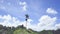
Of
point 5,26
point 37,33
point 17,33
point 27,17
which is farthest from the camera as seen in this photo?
point 27,17

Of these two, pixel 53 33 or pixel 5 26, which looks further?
pixel 5 26

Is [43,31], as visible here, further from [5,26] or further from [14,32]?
[5,26]

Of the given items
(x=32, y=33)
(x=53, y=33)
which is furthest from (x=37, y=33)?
(x=53, y=33)

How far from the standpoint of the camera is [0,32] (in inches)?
2672

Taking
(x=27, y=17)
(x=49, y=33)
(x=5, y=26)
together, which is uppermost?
(x=27, y=17)

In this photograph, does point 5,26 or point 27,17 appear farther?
point 27,17

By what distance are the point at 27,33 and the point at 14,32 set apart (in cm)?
641

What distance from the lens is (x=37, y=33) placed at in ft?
236

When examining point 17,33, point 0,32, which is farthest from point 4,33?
point 17,33

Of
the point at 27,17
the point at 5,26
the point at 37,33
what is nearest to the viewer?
the point at 37,33

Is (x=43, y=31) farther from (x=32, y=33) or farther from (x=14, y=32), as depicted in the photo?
(x=14, y=32)

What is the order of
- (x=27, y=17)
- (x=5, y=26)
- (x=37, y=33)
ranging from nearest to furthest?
(x=37, y=33), (x=5, y=26), (x=27, y=17)

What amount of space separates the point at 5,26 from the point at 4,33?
12.1 m

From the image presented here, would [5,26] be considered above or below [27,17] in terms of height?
below
